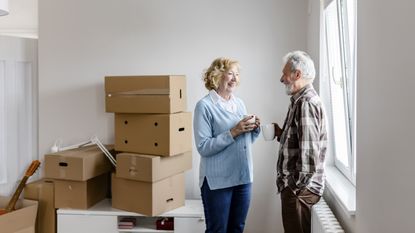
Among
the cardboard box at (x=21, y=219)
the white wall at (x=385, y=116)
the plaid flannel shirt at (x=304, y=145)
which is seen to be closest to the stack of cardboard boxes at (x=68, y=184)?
the cardboard box at (x=21, y=219)

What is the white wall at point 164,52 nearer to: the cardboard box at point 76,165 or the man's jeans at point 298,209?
the cardboard box at point 76,165

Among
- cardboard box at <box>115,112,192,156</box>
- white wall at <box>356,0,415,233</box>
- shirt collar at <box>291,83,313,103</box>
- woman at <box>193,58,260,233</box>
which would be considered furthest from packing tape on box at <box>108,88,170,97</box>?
white wall at <box>356,0,415,233</box>

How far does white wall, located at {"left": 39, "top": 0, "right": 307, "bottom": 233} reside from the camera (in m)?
3.57

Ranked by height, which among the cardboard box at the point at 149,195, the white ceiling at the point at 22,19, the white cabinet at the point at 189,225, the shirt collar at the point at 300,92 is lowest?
the white cabinet at the point at 189,225

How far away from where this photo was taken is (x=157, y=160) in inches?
123

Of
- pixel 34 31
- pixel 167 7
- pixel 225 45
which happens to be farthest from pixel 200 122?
pixel 34 31

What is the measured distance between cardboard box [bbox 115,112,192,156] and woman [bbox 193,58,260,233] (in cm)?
34

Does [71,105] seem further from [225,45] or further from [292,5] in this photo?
[292,5]

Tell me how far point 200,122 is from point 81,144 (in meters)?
1.28

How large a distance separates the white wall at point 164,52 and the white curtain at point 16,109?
99 mm

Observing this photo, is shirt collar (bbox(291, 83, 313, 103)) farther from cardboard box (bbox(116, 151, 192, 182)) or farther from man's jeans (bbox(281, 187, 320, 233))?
cardboard box (bbox(116, 151, 192, 182))

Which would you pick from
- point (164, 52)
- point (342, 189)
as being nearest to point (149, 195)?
point (164, 52)

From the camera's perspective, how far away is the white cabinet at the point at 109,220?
10.6 feet

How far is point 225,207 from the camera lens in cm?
284
